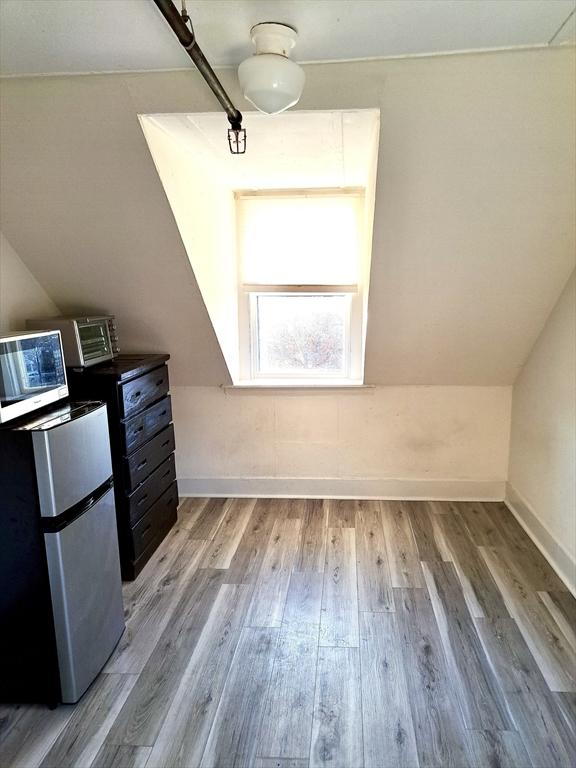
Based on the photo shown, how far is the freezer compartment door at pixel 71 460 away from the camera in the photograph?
5.21 feet

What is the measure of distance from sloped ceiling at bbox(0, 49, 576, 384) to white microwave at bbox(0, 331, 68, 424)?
67 centimetres

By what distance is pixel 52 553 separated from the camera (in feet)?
5.35

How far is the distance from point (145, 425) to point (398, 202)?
178 centimetres

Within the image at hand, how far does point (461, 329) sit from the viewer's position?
285 centimetres

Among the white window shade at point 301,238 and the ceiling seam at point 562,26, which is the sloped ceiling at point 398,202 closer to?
the ceiling seam at point 562,26

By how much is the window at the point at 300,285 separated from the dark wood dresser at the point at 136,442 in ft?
2.62

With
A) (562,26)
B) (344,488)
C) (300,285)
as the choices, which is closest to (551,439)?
(344,488)

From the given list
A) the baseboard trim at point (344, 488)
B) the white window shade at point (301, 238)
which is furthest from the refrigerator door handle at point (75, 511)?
the white window shade at point (301, 238)

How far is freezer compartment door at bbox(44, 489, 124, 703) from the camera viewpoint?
1.66 metres

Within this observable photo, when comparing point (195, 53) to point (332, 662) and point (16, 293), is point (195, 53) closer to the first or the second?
point (16, 293)

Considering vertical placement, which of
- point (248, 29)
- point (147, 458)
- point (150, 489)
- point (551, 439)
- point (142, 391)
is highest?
point (248, 29)

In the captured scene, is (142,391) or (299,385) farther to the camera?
(299,385)

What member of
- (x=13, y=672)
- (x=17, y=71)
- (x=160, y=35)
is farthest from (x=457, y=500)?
(x=17, y=71)

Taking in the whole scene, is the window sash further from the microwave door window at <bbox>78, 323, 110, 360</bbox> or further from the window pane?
the microwave door window at <bbox>78, 323, 110, 360</bbox>
